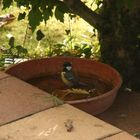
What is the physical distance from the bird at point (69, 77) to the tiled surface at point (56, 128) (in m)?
0.80

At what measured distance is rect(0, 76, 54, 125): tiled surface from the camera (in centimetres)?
284

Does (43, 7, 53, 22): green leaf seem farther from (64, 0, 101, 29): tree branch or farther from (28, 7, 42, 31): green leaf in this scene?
(64, 0, 101, 29): tree branch

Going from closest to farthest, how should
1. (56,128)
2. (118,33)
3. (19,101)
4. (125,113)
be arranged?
(56,128) → (19,101) → (125,113) → (118,33)

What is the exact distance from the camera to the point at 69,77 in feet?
11.9

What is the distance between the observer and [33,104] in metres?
2.95

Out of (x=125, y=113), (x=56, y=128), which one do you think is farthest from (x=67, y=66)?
(x=56, y=128)

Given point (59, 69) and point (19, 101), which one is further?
point (59, 69)

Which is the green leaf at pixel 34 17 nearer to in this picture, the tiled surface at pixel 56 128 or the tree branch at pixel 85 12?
the tree branch at pixel 85 12

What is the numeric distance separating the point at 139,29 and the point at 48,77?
86 cm

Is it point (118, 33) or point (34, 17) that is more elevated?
point (34, 17)

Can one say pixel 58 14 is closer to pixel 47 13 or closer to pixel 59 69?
pixel 47 13

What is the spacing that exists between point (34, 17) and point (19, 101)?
2.64 feet

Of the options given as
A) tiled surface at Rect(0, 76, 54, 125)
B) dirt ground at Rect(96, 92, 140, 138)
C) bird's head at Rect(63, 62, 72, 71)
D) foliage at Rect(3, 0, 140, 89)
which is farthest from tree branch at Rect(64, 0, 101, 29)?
tiled surface at Rect(0, 76, 54, 125)

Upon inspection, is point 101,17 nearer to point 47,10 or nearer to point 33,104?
point 47,10
